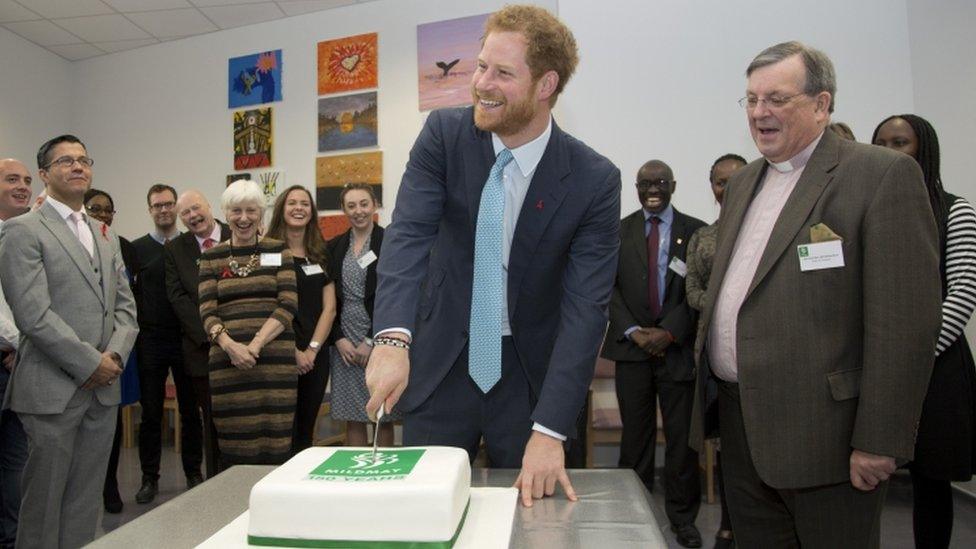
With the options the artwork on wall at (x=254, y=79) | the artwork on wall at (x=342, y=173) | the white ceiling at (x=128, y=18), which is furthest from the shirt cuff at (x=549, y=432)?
the artwork on wall at (x=254, y=79)

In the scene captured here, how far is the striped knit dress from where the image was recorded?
274 cm

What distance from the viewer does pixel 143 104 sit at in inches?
219

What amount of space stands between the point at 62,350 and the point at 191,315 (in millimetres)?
1045

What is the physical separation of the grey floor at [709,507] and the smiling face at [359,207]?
5.83 feet

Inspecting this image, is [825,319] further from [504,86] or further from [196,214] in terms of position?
[196,214]

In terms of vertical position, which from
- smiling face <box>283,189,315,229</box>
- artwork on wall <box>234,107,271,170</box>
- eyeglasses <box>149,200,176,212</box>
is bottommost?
smiling face <box>283,189,315,229</box>

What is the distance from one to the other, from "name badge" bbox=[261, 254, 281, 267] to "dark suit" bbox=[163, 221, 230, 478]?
2.07ft

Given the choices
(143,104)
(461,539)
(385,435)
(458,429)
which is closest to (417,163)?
(458,429)

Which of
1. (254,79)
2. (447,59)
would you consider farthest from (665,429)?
(254,79)

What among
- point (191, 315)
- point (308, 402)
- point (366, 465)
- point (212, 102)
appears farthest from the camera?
point (212, 102)

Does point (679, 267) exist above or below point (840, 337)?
above

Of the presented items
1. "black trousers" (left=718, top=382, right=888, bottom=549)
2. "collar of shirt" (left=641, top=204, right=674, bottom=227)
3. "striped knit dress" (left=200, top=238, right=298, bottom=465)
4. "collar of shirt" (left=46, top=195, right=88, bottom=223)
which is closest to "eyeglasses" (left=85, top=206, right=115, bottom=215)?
"striped knit dress" (left=200, top=238, right=298, bottom=465)

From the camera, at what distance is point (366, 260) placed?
334 centimetres

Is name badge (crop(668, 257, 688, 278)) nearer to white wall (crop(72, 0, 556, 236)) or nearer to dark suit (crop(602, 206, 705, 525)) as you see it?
dark suit (crop(602, 206, 705, 525))
